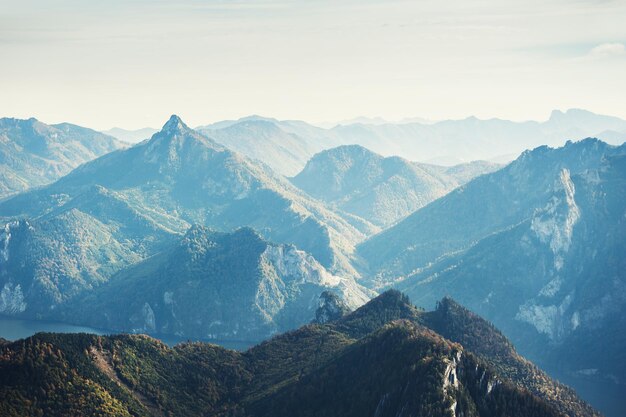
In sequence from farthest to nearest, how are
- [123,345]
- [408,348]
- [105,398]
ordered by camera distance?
[123,345] < [408,348] < [105,398]

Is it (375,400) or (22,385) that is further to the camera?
(375,400)

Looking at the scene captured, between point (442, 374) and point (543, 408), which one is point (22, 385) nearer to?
point (442, 374)

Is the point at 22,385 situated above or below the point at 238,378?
above

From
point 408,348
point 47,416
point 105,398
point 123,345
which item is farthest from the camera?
point 123,345

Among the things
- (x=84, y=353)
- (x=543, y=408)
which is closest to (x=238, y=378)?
(x=84, y=353)

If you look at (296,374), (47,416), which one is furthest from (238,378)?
(47,416)

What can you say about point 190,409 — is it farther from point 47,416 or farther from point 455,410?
point 455,410
